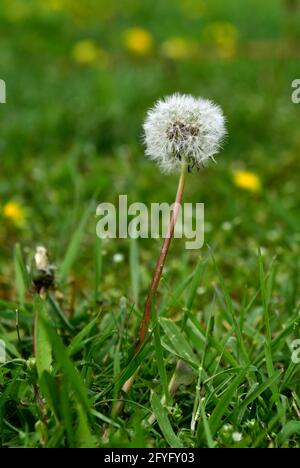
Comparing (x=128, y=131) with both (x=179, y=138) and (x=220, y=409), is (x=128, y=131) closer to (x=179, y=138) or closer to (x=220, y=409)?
(x=179, y=138)

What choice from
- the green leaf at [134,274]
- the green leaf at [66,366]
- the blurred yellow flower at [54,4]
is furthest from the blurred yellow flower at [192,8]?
the green leaf at [66,366]

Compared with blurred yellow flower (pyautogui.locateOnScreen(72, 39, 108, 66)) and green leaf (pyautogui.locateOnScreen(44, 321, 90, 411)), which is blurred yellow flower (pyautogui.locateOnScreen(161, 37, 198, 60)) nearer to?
blurred yellow flower (pyautogui.locateOnScreen(72, 39, 108, 66))

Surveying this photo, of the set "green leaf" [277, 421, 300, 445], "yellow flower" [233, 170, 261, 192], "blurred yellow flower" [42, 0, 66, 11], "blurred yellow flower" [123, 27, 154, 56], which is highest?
"blurred yellow flower" [42, 0, 66, 11]

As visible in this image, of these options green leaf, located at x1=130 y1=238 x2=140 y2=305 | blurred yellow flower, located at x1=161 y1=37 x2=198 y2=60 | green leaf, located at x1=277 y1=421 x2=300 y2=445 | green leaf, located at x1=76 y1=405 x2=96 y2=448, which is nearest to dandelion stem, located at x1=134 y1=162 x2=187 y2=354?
green leaf, located at x1=76 y1=405 x2=96 y2=448

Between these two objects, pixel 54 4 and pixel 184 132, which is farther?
pixel 54 4

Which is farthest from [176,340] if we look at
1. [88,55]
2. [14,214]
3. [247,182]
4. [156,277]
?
[88,55]

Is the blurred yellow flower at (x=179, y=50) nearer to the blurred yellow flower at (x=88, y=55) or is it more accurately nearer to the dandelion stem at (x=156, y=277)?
the blurred yellow flower at (x=88, y=55)
